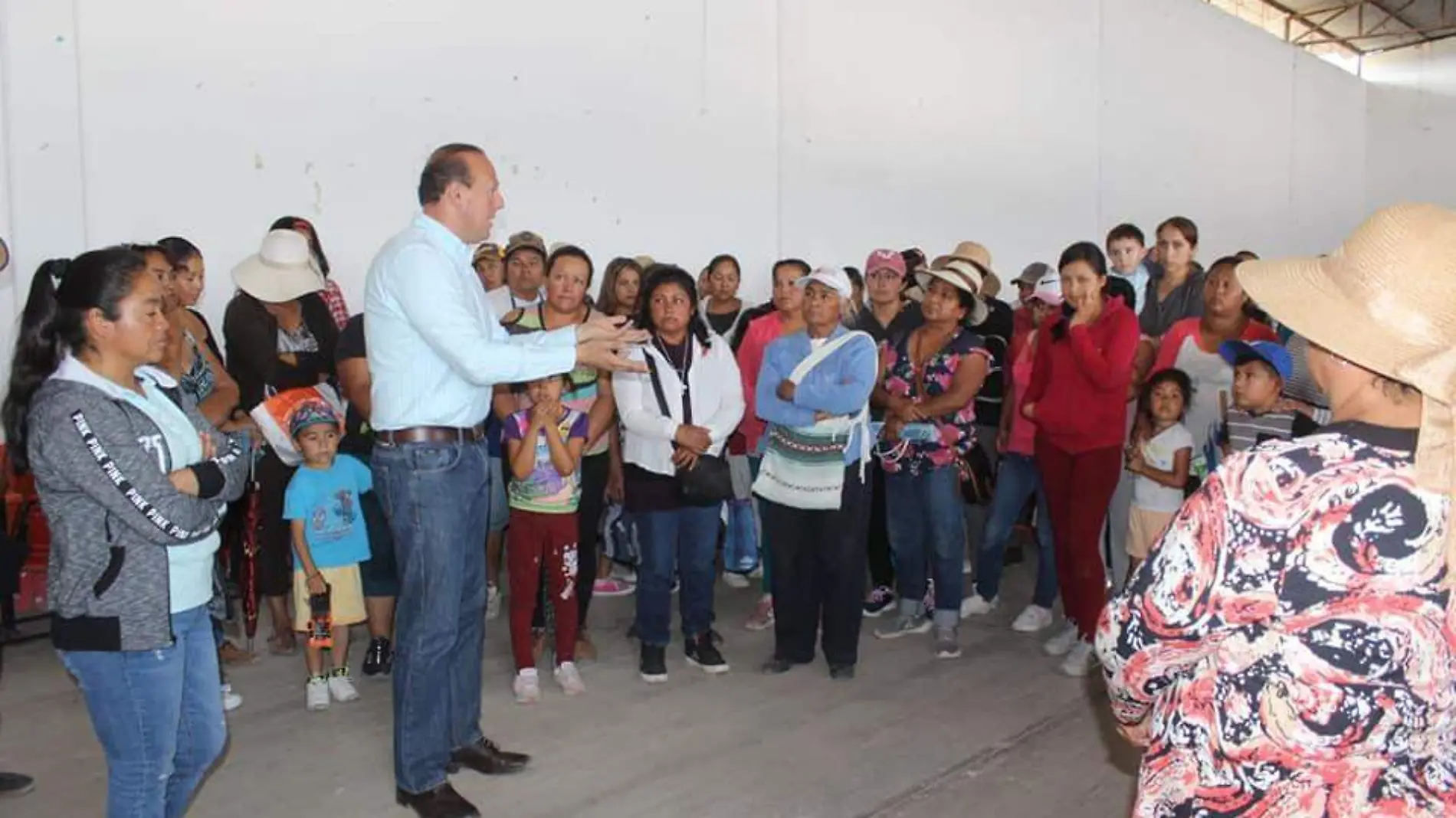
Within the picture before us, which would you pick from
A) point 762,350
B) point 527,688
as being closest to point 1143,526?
point 762,350

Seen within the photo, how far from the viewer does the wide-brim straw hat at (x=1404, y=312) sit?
1.36 meters

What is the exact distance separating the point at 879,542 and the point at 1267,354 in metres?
1.66

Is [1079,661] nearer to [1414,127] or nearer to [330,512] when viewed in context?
[330,512]

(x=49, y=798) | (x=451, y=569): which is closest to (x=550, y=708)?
(x=451, y=569)

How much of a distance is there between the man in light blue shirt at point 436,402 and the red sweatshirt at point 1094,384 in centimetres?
186

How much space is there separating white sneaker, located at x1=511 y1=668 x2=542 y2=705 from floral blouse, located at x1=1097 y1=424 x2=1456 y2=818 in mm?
2614

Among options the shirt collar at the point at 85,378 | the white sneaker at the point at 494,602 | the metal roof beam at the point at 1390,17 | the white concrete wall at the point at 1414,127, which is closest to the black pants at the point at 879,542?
the white sneaker at the point at 494,602

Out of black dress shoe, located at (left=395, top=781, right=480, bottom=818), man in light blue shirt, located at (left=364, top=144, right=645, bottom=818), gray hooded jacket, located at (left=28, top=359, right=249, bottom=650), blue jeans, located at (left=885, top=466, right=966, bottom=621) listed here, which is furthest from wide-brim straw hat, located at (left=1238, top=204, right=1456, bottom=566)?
blue jeans, located at (left=885, top=466, right=966, bottom=621)

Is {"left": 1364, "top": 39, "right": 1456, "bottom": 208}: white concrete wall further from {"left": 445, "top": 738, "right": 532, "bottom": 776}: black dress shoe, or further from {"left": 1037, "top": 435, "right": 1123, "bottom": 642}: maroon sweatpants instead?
{"left": 445, "top": 738, "right": 532, "bottom": 776}: black dress shoe

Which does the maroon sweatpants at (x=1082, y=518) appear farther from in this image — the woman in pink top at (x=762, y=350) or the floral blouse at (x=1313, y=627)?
the floral blouse at (x=1313, y=627)

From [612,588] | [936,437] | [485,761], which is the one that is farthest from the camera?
[612,588]

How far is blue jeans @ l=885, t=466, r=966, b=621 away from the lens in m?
4.40

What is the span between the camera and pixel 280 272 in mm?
4273

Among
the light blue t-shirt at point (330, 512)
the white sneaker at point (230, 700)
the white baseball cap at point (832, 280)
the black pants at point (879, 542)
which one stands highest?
the white baseball cap at point (832, 280)
